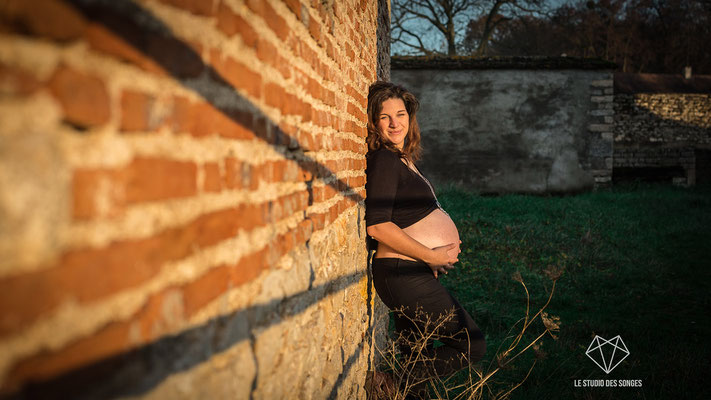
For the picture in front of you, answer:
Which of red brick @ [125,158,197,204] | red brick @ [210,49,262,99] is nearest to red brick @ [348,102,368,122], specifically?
red brick @ [210,49,262,99]

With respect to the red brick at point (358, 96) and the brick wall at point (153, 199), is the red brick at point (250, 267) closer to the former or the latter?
the brick wall at point (153, 199)

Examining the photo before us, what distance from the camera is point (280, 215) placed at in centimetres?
122

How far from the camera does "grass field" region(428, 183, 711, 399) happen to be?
349 centimetres

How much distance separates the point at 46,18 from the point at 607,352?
469cm

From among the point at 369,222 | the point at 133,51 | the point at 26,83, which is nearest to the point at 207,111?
the point at 133,51

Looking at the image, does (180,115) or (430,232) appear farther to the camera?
(430,232)

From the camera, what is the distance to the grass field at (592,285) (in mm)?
3486

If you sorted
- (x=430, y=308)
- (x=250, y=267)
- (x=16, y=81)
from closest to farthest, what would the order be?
(x=16, y=81) < (x=250, y=267) < (x=430, y=308)

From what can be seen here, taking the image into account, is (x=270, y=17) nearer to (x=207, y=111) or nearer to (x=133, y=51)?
(x=207, y=111)

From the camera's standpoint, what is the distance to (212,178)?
842 mm

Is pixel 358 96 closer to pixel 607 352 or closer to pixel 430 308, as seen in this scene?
pixel 430 308

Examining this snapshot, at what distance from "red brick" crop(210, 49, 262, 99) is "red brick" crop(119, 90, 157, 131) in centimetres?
22

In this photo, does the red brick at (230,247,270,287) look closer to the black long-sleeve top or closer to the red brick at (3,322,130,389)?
the red brick at (3,322,130,389)

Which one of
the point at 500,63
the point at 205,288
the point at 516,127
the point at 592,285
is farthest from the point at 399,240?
the point at 500,63
